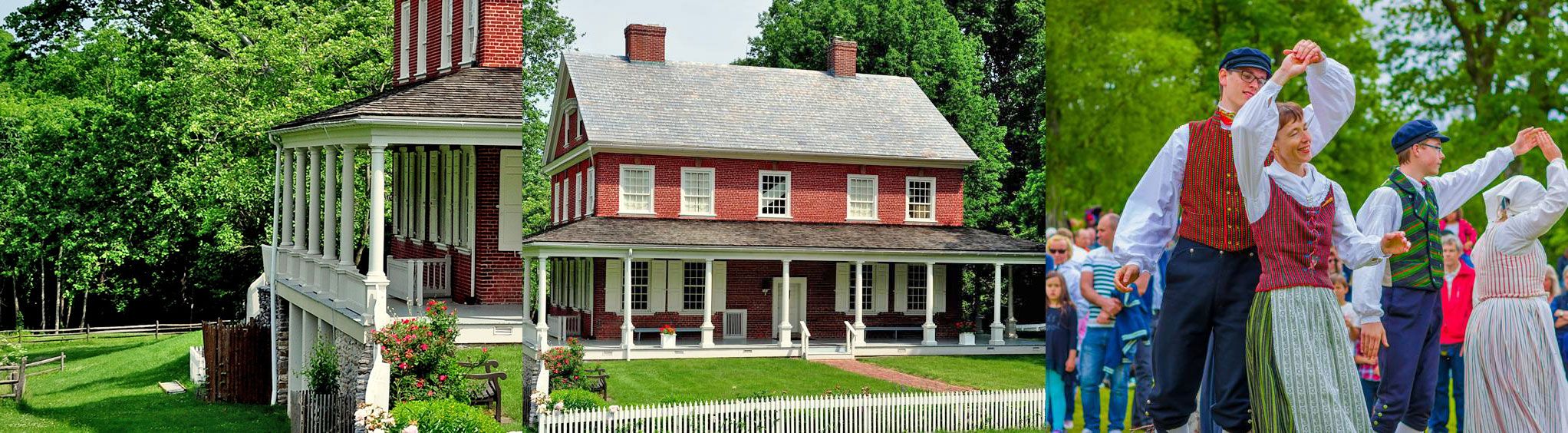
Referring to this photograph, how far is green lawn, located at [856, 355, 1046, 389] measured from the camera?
4492mm

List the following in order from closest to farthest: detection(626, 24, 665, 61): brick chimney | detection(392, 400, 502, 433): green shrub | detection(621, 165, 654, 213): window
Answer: detection(621, 165, 654, 213): window
detection(626, 24, 665, 61): brick chimney
detection(392, 400, 502, 433): green shrub

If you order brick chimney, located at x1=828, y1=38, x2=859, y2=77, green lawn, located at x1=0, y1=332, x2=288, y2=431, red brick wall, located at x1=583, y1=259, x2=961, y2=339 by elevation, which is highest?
brick chimney, located at x1=828, y1=38, x2=859, y2=77

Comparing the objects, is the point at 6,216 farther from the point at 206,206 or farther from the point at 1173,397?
the point at 1173,397

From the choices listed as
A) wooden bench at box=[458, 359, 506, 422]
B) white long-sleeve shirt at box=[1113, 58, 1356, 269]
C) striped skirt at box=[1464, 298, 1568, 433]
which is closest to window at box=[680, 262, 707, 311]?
white long-sleeve shirt at box=[1113, 58, 1356, 269]

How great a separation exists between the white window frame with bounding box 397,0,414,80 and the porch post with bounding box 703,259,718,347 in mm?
13056

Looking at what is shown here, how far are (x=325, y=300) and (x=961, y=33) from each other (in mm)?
18160

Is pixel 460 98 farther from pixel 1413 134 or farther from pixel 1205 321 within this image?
pixel 1205 321

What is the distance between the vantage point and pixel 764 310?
5.18 metres

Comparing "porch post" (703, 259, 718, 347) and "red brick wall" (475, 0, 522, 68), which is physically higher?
"red brick wall" (475, 0, 522, 68)

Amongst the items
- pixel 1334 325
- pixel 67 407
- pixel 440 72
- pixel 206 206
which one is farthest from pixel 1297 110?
pixel 206 206

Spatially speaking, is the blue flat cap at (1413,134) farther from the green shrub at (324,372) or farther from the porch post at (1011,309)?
the green shrub at (324,372)

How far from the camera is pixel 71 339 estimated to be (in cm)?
4134

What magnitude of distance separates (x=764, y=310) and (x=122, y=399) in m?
30.8

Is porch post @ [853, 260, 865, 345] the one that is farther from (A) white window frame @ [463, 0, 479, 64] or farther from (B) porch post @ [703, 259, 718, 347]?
(A) white window frame @ [463, 0, 479, 64]
